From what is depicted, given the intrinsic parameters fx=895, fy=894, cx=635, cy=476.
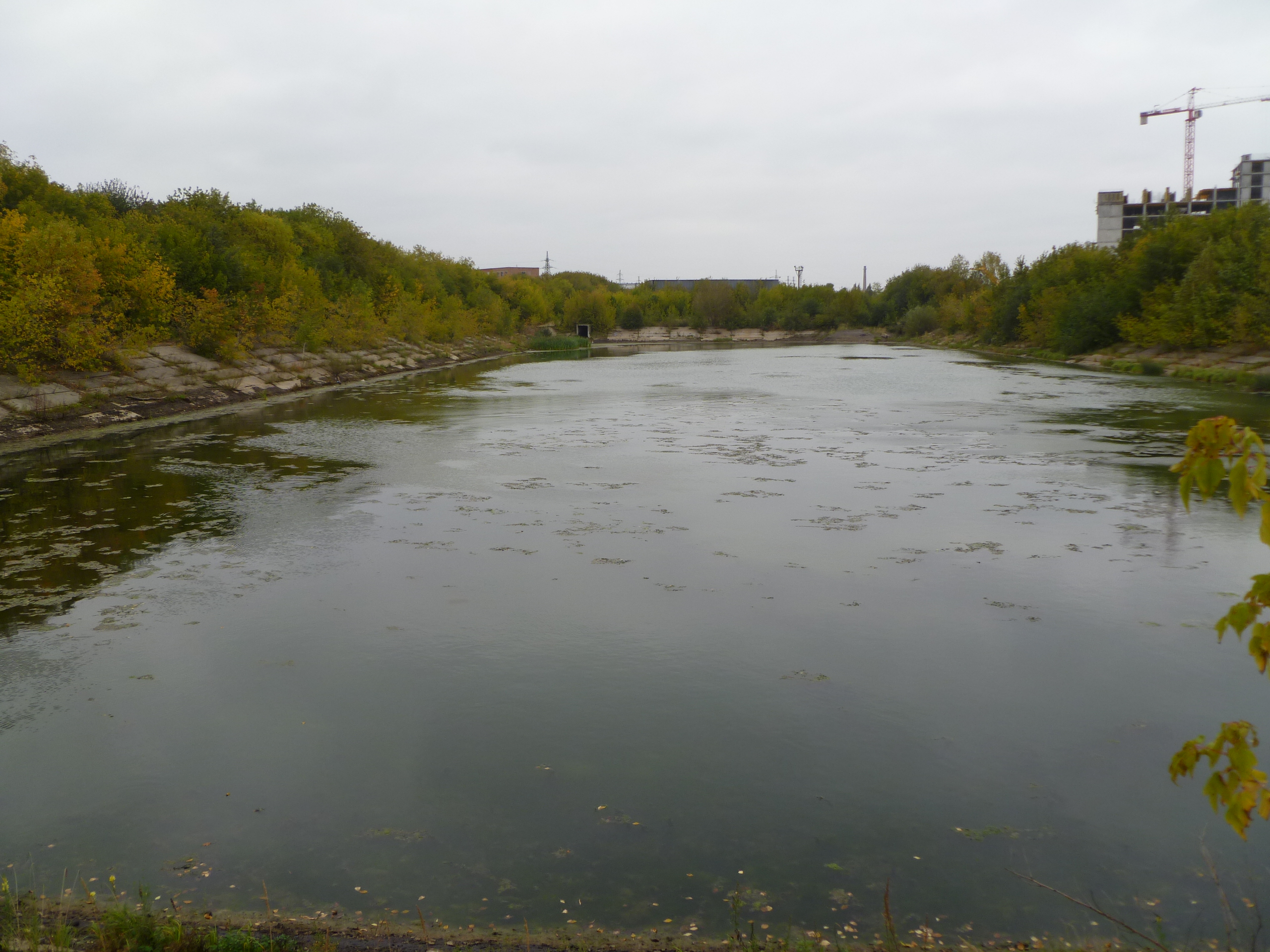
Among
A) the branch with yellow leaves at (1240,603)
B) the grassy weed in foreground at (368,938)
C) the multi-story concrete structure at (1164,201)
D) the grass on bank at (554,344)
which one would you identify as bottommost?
the grassy weed in foreground at (368,938)

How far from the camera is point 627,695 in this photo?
5609 mm

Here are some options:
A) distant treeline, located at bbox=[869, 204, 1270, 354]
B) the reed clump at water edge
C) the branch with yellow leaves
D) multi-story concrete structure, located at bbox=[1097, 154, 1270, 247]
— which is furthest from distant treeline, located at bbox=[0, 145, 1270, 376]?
multi-story concrete structure, located at bbox=[1097, 154, 1270, 247]

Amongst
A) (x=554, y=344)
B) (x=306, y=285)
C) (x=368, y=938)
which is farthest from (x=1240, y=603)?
(x=554, y=344)

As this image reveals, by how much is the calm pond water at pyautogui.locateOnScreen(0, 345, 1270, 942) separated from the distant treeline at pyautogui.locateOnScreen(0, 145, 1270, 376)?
964cm

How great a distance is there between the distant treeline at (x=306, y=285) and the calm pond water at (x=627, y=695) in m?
9.64

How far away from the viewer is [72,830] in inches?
163

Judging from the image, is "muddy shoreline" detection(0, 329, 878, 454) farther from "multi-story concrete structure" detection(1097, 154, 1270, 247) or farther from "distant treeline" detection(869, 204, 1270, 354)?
"multi-story concrete structure" detection(1097, 154, 1270, 247)

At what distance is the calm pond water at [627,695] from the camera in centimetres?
380

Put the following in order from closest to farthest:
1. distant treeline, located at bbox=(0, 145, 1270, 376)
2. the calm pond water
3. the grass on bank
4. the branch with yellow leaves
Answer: the branch with yellow leaves → the calm pond water → distant treeline, located at bbox=(0, 145, 1270, 376) → the grass on bank

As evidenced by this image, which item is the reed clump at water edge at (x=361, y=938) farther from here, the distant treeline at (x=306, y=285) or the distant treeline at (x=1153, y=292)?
the distant treeline at (x=1153, y=292)

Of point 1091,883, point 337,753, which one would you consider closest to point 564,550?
point 337,753

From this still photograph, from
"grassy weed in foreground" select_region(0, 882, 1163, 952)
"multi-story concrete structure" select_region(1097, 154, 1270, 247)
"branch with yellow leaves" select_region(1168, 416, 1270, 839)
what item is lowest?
"grassy weed in foreground" select_region(0, 882, 1163, 952)

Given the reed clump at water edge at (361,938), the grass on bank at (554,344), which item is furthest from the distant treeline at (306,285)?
the reed clump at water edge at (361,938)

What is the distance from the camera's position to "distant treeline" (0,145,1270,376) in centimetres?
1988
